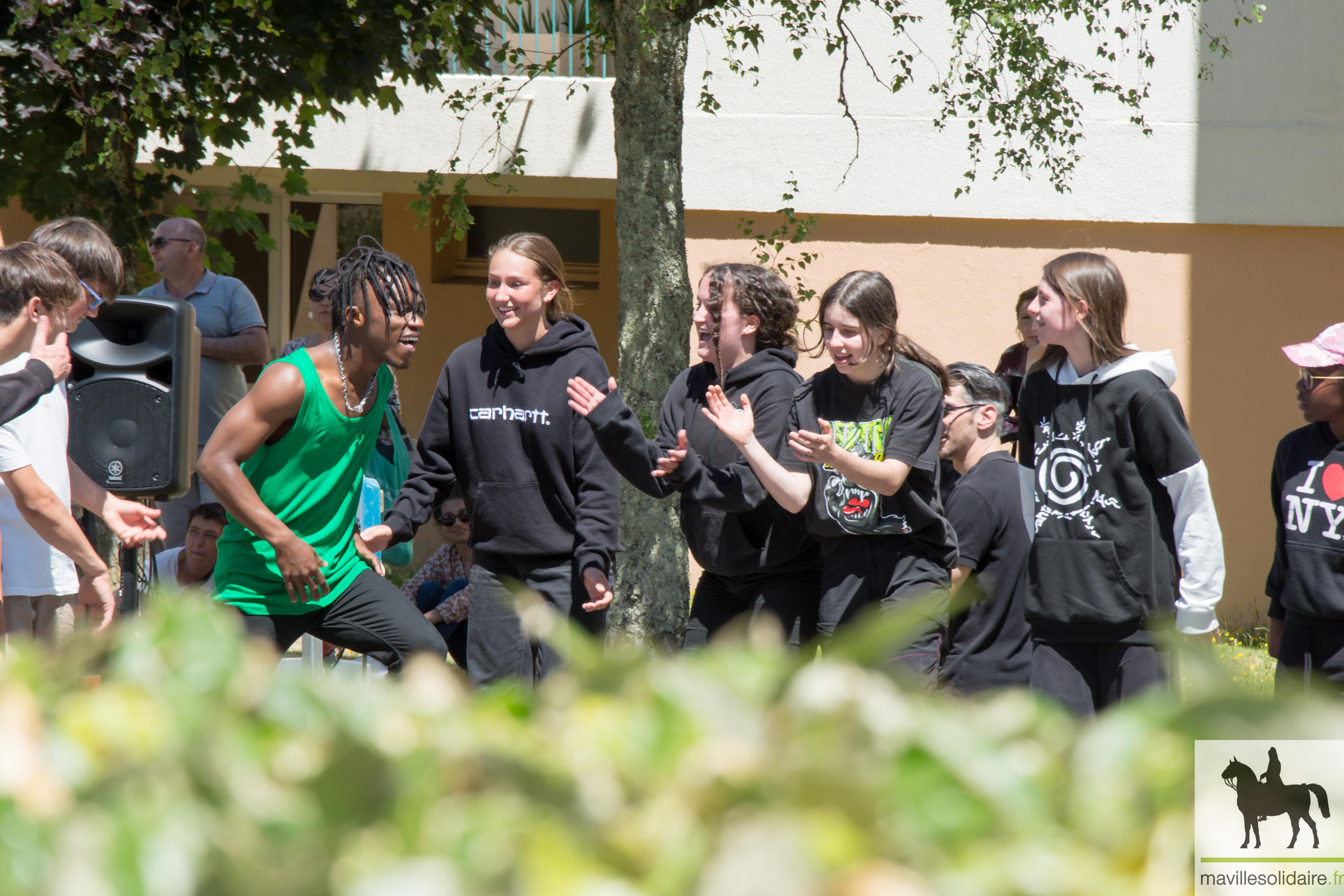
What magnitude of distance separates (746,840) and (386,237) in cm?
1059

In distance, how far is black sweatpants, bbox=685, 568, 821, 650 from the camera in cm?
421

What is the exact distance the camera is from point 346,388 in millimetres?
4141

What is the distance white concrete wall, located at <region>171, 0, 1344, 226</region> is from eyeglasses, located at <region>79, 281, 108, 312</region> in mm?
4623

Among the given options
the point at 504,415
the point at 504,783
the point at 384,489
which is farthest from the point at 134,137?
the point at 504,783

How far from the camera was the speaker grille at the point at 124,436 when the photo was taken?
4.52 meters

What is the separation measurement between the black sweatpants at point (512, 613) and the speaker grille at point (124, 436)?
4.15ft

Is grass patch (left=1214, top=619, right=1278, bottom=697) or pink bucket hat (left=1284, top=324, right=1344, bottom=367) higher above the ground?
pink bucket hat (left=1284, top=324, right=1344, bottom=367)

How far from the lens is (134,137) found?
20.9ft

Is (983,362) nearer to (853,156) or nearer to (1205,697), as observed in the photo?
(853,156)

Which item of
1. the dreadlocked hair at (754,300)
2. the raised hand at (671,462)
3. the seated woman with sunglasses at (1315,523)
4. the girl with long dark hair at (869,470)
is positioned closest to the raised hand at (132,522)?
the raised hand at (671,462)

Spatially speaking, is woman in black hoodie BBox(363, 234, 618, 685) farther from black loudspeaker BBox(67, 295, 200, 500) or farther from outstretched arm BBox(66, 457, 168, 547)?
black loudspeaker BBox(67, 295, 200, 500)

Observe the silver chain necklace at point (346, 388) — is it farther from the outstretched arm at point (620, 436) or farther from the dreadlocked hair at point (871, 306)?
the dreadlocked hair at point (871, 306)

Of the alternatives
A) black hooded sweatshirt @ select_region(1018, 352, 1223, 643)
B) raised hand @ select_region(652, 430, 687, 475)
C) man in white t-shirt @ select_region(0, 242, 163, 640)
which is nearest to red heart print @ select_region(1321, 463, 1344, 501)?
black hooded sweatshirt @ select_region(1018, 352, 1223, 643)

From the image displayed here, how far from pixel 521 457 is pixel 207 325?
3173 millimetres
